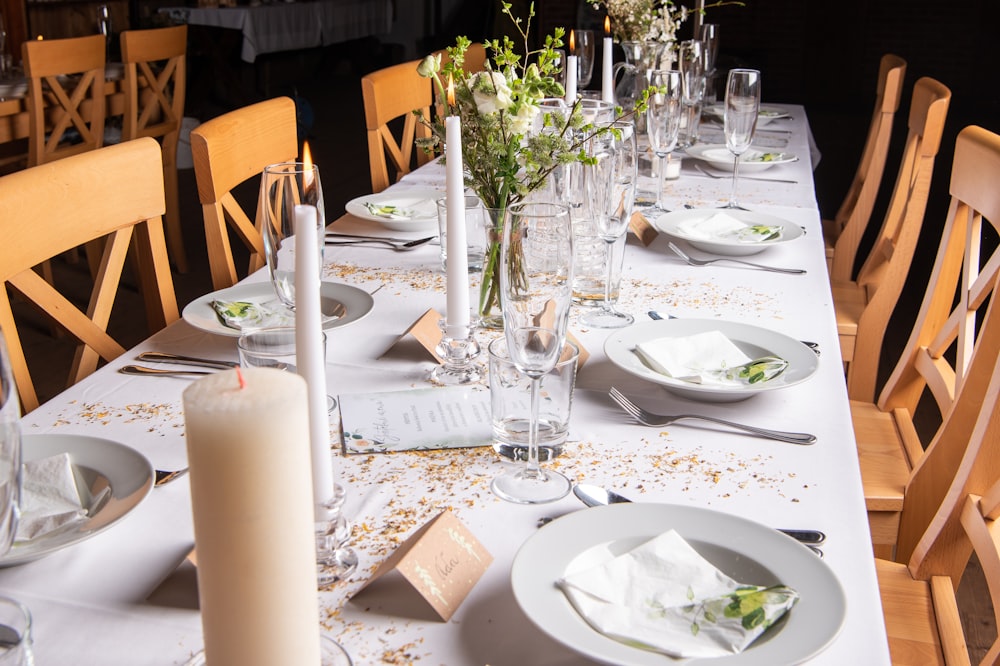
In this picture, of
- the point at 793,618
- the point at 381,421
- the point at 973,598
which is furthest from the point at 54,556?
the point at 973,598

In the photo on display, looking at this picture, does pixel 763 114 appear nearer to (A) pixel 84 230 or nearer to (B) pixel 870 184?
(B) pixel 870 184

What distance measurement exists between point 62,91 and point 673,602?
3.36 m

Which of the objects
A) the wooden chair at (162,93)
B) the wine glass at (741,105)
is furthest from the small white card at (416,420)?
the wooden chair at (162,93)

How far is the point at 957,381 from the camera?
58.4 inches

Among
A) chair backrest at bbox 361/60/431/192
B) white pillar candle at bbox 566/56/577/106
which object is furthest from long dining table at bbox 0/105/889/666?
chair backrest at bbox 361/60/431/192

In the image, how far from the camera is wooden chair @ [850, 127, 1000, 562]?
4.43 ft

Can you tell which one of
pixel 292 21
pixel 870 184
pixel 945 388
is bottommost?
pixel 945 388

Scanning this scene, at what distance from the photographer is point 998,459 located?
1.21 metres

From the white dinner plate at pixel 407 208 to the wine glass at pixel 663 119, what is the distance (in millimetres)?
441

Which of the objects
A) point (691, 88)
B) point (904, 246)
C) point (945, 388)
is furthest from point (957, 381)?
point (691, 88)

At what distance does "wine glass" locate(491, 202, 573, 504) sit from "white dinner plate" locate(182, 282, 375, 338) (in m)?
0.33

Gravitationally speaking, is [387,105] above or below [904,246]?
above

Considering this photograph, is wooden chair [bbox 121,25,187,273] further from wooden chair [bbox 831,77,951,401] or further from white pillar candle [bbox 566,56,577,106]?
wooden chair [bbox 831,77,951,401]

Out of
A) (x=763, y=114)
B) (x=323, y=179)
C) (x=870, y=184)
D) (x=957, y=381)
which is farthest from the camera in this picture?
(x=323, y=179)
